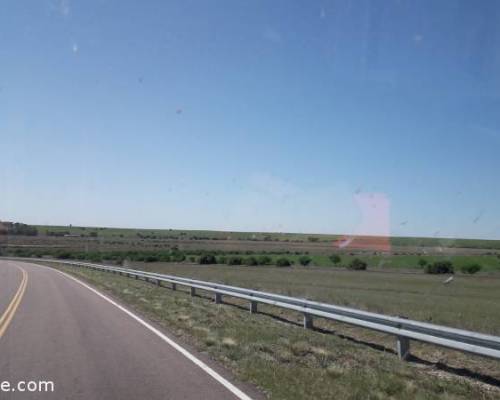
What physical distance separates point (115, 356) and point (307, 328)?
6233 mm

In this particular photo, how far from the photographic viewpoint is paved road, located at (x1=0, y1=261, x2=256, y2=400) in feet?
26.1

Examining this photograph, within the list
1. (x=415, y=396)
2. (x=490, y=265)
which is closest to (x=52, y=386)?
(x=415, y=396)

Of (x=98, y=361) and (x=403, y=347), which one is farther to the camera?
(x=403, y=347)

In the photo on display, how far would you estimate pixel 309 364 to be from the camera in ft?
33.2

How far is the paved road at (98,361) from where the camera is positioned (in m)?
7.97

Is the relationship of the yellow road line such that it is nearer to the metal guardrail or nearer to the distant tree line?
the metal guardrail

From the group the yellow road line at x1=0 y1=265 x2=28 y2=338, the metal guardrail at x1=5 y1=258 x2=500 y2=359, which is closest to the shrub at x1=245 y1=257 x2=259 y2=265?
the yellow road line at x1=0 y1=265 x2=28 y2=338

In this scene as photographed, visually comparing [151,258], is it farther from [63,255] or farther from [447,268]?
[447,268]

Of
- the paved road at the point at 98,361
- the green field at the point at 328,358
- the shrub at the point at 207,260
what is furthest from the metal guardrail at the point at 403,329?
the shrub at the point at 207,260

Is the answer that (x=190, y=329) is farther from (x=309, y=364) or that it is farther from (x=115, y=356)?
(x=309, y=364)

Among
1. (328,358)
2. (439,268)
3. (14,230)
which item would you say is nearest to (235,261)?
(439,268)

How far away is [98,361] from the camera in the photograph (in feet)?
32.7

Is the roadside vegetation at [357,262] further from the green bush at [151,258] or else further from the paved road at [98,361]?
the paved road at [98,361]

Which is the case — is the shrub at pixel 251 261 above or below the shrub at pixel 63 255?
below
